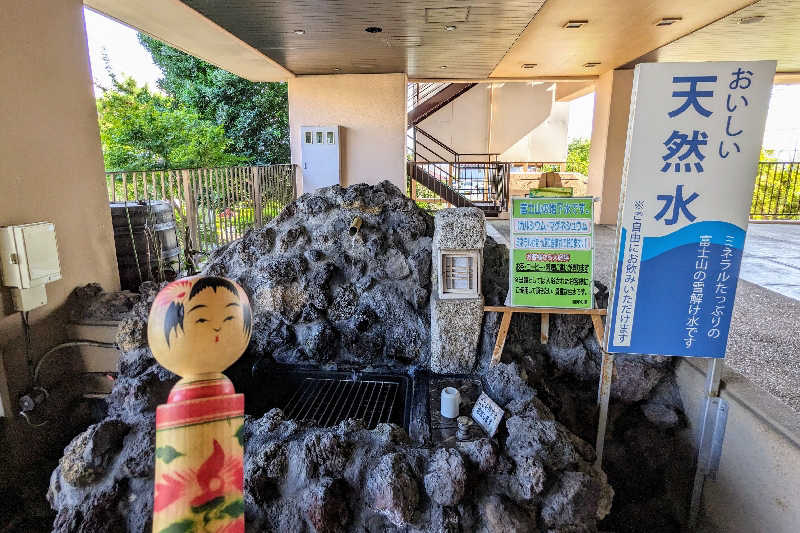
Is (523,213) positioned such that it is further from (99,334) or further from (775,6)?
(775,6)

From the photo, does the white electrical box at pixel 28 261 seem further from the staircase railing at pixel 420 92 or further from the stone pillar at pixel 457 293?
the staircase railing at pixel 420 92

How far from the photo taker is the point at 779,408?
112 inches

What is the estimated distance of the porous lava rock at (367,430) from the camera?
2.53 m

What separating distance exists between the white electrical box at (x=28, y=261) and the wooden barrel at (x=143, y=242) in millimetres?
1043

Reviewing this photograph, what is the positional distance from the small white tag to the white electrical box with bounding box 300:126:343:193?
25.0 feet

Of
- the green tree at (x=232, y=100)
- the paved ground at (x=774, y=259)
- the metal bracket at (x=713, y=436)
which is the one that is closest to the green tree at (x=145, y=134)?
the green tree at (x=232, y=100)

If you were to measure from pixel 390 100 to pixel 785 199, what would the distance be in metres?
9.86

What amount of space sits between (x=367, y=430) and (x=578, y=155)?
20.7m

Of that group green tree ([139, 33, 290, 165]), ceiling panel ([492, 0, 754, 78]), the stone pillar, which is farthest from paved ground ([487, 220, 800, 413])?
green tree ([139, 33, 290, 165])

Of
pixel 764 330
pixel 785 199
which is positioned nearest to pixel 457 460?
pixel 764 330

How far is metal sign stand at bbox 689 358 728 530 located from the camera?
3.12 metres

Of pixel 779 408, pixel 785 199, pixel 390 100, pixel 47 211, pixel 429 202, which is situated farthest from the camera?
pixel 429 202

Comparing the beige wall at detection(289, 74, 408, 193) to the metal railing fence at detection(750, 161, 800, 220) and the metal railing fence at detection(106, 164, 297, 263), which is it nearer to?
the metal railing fence at detection(106, 164, 297, 263)

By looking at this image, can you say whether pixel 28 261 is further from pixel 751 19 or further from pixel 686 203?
pixel 751 19
